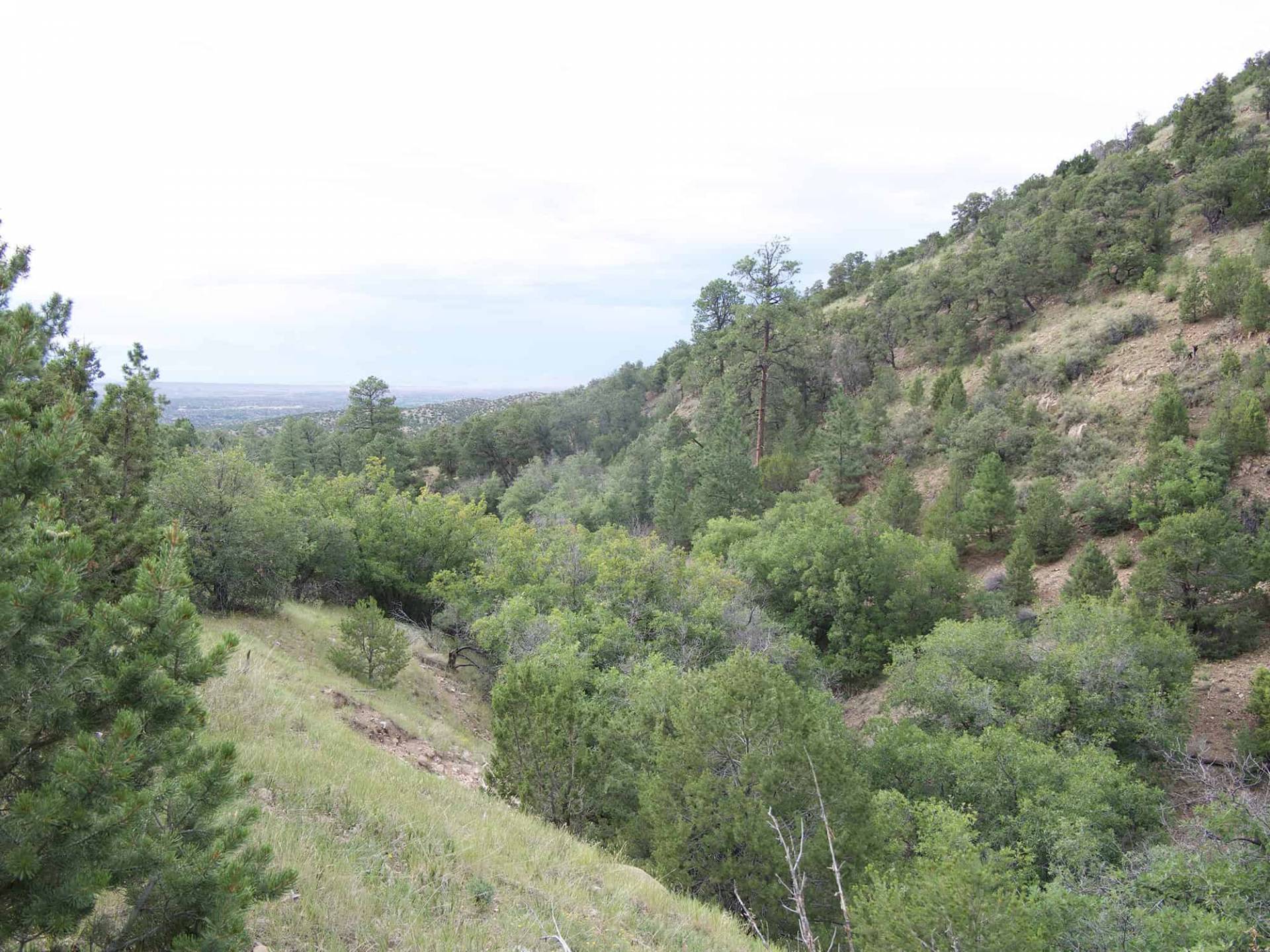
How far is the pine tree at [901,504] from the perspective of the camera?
88.5 feet

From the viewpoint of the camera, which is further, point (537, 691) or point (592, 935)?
point (537, 691)

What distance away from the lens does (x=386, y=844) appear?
6035 millimetres

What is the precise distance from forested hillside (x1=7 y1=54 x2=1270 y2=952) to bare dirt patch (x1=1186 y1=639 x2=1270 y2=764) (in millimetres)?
174

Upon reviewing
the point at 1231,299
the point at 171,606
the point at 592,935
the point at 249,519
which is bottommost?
the point at 592,935

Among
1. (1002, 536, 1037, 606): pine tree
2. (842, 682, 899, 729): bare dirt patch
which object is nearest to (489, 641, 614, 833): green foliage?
(842, 682, 899, 729): bare dirt patch

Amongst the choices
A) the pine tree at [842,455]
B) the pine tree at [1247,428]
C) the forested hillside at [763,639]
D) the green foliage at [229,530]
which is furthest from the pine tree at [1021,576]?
the green foliage at [229,530]

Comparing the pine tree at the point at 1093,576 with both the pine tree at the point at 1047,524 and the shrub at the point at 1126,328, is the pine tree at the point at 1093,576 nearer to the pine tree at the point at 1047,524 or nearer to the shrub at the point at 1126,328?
the pine tree at the point at 1047,524

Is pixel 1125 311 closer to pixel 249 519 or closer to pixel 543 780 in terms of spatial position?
pixel 543 780

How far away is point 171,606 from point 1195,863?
12.8 metres

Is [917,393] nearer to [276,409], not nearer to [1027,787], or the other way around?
[1027,787]

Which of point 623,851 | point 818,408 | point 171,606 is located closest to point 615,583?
point 623,851

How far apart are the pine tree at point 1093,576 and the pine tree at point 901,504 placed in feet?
27.2

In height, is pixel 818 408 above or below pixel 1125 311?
below

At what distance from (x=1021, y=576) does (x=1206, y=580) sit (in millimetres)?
4817
